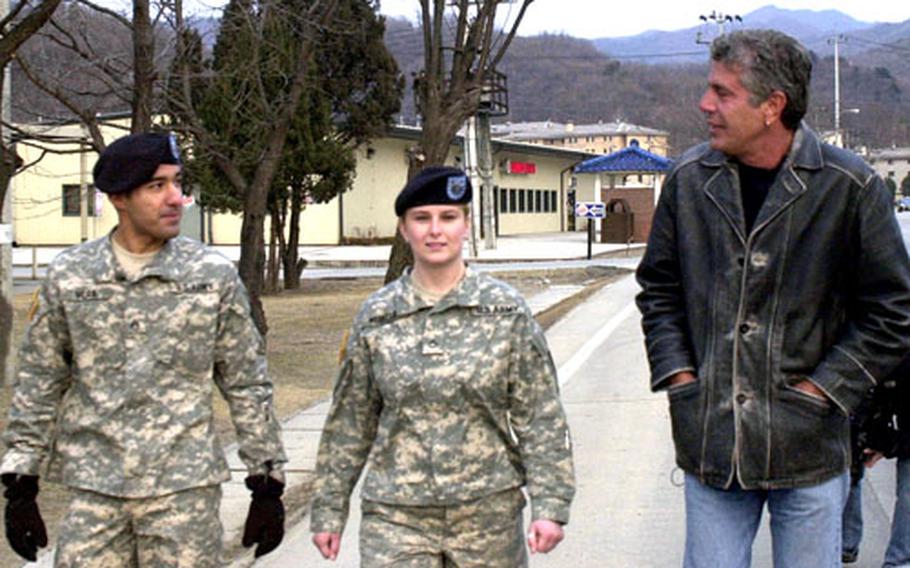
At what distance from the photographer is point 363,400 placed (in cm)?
418

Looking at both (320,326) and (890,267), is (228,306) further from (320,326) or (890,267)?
(320,326)

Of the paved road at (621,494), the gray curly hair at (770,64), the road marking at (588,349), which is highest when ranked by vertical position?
the gray curly hair at (770,64)

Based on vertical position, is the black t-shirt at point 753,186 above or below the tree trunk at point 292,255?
above

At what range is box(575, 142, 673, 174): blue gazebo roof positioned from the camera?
56906 mm

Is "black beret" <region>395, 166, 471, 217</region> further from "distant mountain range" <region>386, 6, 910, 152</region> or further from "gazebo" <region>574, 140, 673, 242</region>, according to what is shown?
"distant mountain range" <region>386, 6, 910, 152</region>

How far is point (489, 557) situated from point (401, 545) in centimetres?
26

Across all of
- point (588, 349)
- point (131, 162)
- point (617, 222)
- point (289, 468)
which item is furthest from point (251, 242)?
point (617, 222)

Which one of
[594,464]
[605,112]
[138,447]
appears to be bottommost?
[594,464]

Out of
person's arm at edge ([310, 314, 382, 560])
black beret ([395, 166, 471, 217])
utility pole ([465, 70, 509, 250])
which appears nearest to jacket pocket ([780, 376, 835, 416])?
black beret ([395, 166, 471, 217])

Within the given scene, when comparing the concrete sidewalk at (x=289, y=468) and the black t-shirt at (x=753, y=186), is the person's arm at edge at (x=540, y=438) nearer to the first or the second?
the black t-shirt at (x=753, y=186)

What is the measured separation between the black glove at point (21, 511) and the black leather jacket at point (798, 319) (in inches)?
79.1

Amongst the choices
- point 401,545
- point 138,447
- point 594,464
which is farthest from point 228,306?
point 594,464

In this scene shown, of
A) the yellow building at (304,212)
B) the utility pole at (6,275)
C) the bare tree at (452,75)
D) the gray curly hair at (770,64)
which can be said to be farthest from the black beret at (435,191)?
the yellow building at (304,212)

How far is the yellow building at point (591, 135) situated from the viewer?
127438mm
